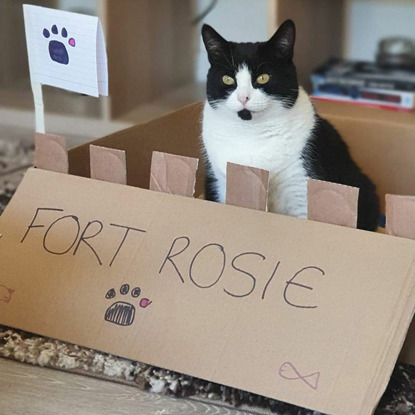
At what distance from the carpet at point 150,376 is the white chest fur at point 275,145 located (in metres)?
0.33

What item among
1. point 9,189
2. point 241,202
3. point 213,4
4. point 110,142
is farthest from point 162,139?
point 213,4

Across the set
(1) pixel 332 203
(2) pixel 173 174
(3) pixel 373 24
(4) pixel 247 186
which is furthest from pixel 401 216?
(3) pixel 373 24

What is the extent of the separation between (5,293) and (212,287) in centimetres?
31

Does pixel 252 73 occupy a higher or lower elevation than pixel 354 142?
higher

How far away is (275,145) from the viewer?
117 cm

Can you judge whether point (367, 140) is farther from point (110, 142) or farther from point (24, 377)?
point (24, 377)

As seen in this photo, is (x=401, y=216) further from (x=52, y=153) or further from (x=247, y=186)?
(x=52, y=153)

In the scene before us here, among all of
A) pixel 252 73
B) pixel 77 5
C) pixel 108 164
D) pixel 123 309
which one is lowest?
pixel 77 5

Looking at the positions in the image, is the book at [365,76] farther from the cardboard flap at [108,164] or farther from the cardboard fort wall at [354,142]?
the cardboard flap at [108,164]

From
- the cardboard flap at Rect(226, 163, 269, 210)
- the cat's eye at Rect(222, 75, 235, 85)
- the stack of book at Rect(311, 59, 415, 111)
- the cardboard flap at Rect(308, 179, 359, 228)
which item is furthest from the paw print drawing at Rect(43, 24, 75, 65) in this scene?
the stack of book at Rect(311, 59, 415, 111)

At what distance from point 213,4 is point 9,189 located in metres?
1.04

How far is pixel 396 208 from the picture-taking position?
0.88 meters

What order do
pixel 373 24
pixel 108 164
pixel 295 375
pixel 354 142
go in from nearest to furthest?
pixel 295 375 → pixel 108 164 → pixel 354 142 → pixel 373 24

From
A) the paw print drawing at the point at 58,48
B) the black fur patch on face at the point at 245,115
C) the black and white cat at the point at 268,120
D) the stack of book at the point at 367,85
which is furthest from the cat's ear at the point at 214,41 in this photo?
the stack of book at the point at 367,85
